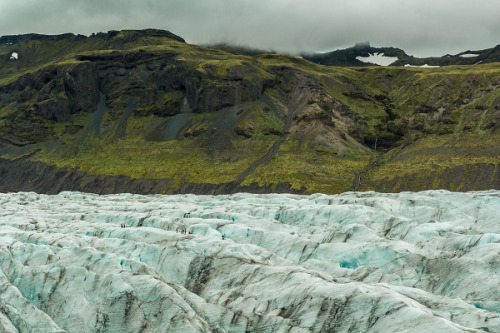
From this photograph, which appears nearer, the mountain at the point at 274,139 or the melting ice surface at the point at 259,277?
the melting ice surface at the point at 259,277

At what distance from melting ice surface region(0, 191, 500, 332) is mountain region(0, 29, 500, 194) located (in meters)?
67.8

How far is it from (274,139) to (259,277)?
12623cm

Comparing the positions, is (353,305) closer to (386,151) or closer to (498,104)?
(386,151)

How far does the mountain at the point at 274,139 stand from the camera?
4995 inches

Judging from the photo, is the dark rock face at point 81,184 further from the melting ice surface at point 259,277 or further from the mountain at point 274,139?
the melting ice surface at point 259,277

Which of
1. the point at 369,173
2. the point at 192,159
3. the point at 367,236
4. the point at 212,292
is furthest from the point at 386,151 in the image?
the point at 212,292

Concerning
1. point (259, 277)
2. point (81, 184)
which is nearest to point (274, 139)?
point (81, 184)

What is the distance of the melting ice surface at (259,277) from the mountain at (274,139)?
222 feet

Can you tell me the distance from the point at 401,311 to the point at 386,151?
447 feet

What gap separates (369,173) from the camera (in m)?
130

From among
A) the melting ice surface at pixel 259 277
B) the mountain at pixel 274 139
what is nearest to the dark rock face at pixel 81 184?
the mountain at pixel 274 139

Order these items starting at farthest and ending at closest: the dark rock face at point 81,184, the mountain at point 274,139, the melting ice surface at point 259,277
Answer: the dark rock face at point 81,184 → the mountain at point 274,139 → the melting ice surface at point 259,277

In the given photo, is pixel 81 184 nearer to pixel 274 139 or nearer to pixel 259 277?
pixel 274 139

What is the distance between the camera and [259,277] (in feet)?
123
